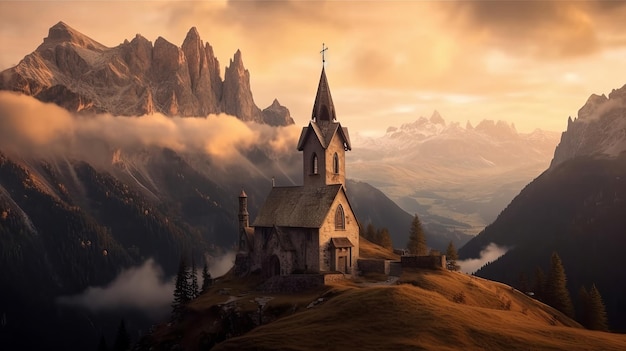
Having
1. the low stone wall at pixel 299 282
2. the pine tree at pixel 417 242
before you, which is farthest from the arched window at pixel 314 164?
the pine tree at pixel 417 242

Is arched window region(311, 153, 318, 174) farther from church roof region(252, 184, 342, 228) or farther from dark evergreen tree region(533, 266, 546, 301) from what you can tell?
dark evergreen tree region(533, 266, 546, 301)

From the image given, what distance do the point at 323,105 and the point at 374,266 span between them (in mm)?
28900

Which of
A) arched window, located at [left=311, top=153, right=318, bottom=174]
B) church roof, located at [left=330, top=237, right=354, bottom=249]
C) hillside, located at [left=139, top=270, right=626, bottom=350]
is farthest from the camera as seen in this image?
arched window, located at [left=311, top=153, right=318, bottom=174]

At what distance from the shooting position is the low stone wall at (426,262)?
271 ft

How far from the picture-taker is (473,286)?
246 feet

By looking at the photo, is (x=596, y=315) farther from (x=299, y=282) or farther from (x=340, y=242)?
(x=299, y=282)

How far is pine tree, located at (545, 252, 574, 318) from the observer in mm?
105562

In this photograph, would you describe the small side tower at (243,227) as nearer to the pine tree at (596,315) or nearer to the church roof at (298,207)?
the church roof at (298,207)

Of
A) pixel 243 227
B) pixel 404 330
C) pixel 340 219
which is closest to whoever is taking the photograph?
pixel 404 330

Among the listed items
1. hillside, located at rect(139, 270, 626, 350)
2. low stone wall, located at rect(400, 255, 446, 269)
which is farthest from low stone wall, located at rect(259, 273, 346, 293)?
low stone wall, located at rect(400, 255, 446, 269)

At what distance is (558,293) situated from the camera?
4178 inches

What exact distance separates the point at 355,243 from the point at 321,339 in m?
43.6

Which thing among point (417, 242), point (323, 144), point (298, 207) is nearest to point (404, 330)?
point (298, 207)

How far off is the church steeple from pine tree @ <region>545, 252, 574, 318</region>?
50.8 meters
